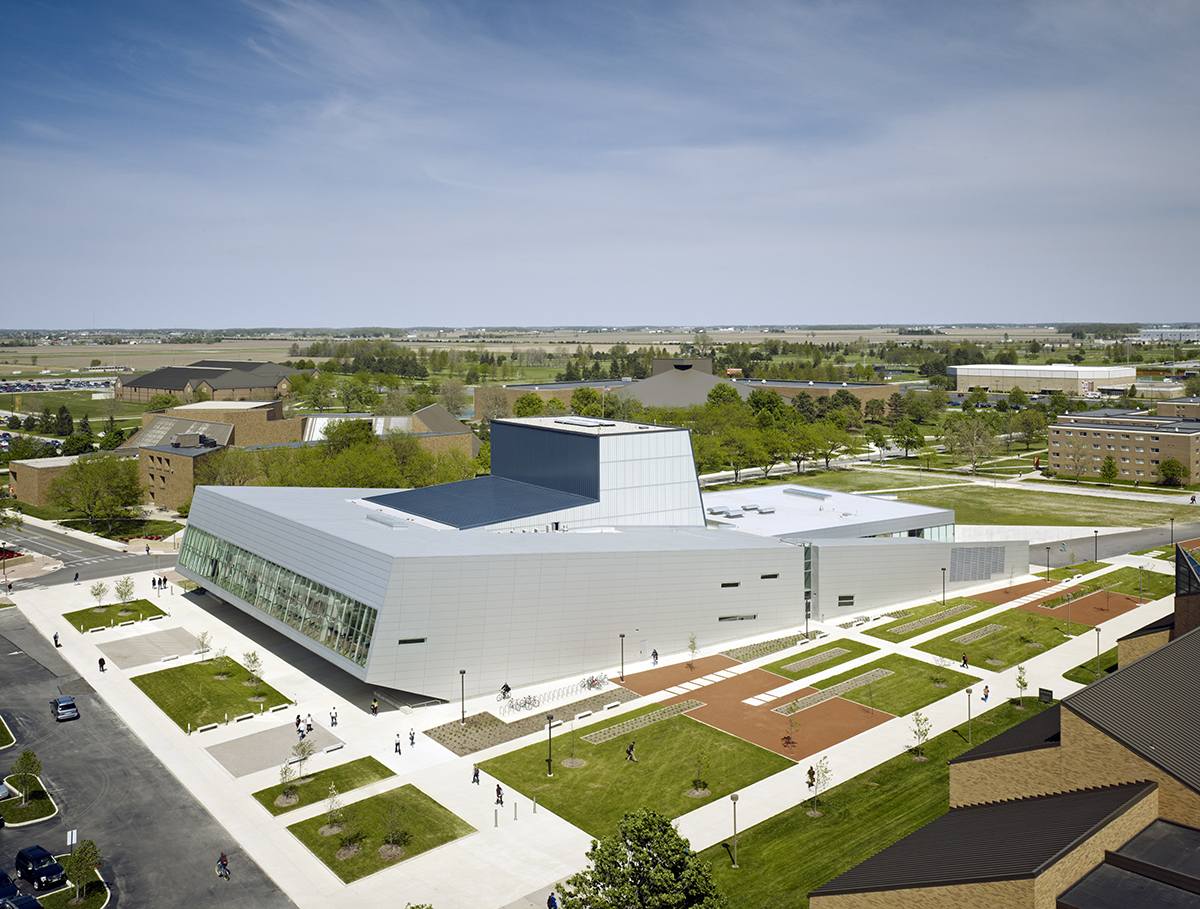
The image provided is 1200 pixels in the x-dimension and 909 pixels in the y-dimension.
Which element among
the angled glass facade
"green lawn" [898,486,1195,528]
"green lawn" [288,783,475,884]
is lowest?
"green lawn" [288,783,475,884]

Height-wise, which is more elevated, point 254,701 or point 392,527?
point 392,527

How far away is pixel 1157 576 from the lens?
70.3 meters

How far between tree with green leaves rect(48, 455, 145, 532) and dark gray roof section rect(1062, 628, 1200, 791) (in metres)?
95.0

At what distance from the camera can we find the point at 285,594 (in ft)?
176

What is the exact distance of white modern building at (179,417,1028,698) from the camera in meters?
46.5

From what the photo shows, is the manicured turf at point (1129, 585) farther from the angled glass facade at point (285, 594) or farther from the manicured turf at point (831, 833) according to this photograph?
the angled glass facade at point (285, 594)

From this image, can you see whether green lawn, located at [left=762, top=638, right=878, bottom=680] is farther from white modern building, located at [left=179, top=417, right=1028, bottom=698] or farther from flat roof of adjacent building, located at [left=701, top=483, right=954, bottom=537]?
flat roof of adjacent building, located at [left=701, top=483, right=954, bottom=537]

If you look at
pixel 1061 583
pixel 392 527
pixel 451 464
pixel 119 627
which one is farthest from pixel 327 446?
pixel 1061 583

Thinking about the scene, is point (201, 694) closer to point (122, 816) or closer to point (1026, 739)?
point (122, 816)

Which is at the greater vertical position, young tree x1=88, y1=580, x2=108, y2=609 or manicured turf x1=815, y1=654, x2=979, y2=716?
young tree x1=88, y1=580, x2=108, y2=609

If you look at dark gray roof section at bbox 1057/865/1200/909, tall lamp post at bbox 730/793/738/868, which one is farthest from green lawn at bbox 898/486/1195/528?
dark gray roof section at bbox 1057/865/1200/909

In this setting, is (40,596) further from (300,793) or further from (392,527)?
(300,793)

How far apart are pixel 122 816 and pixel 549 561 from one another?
23.1 metres

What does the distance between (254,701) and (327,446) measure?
62.2 metres
